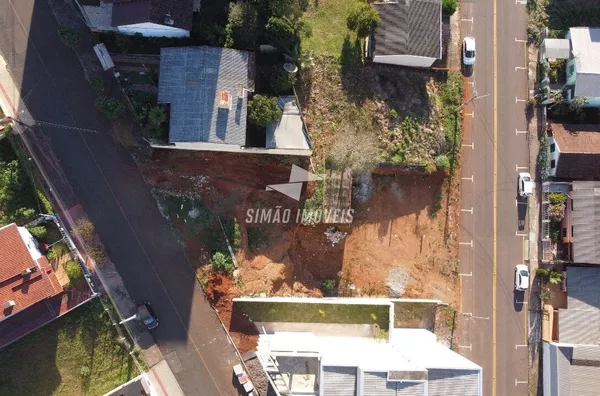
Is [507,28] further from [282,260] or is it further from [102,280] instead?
[102,280]

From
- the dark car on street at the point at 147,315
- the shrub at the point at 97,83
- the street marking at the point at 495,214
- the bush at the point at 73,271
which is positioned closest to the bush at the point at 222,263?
the dark car on street at the point at 147,315

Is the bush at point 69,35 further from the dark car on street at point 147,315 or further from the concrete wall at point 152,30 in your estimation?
the dark car on street at point 147,315

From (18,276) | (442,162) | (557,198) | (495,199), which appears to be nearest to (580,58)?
(557,198)

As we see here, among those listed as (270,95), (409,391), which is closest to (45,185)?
(270,95)

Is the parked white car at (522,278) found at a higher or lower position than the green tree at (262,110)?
lower

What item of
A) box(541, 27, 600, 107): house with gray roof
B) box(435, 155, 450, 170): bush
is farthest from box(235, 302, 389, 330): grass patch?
Answer: box(541, 27, 600, 107): house with gray roof

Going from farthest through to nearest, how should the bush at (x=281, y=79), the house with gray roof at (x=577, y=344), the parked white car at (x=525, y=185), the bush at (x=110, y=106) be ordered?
the parked white car at (x=525, y=185) < the house with gray roof at (x=577, y=344) < the bush at (x=281, y=79) < the bush at (x=110, y=106)

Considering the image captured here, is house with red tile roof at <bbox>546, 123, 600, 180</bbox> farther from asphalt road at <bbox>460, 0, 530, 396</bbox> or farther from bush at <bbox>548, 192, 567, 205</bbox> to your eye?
asphalt road at <bbox>460, 0, 530, 396</bbox>
